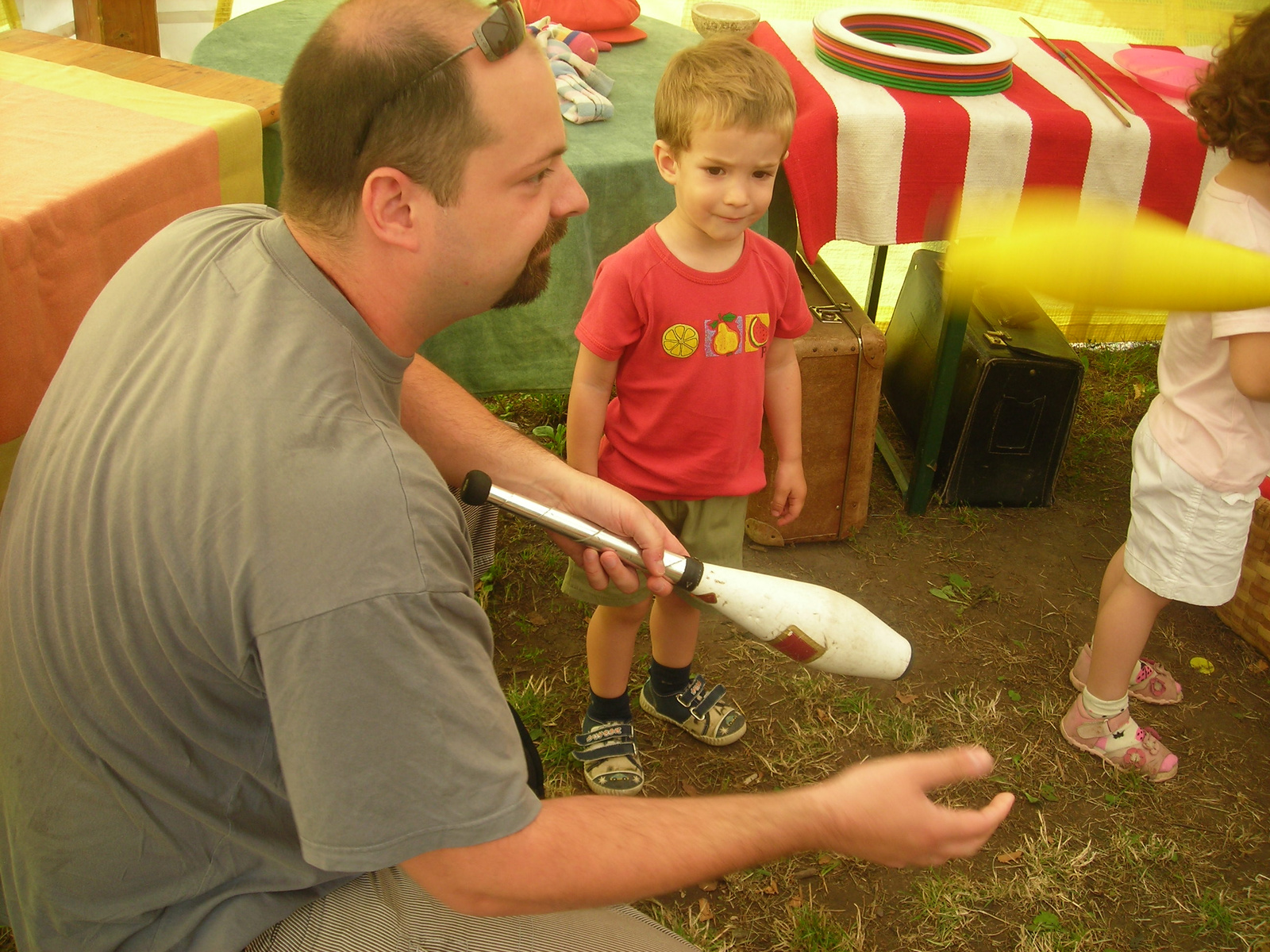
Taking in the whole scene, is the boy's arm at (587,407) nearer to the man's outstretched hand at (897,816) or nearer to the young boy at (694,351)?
the young boy at (694,351)

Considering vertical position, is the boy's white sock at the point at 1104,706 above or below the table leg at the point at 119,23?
below

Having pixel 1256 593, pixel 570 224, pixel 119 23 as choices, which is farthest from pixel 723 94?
pixel 119 23

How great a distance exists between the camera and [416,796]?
936 mm

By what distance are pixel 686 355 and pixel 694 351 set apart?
18 millimetres

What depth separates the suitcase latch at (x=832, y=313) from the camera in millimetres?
2705

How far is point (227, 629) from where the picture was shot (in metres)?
0.95

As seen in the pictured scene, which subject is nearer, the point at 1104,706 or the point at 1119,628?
the point at 1119,628

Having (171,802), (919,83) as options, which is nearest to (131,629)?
(171,802)

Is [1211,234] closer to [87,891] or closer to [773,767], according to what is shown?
[773,767]

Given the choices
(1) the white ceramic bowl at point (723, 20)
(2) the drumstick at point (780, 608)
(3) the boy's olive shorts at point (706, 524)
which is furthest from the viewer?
(1) the white ceramic bowl at point (723, 20)

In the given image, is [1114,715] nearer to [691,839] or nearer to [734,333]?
[734,333]

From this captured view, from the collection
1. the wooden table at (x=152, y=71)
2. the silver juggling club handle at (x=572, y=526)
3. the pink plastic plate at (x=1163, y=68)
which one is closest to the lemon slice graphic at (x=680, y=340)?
the silver juggling club handle at (x=572, y=526)

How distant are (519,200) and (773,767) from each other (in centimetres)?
149

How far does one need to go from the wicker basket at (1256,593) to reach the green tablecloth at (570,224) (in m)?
1.67
